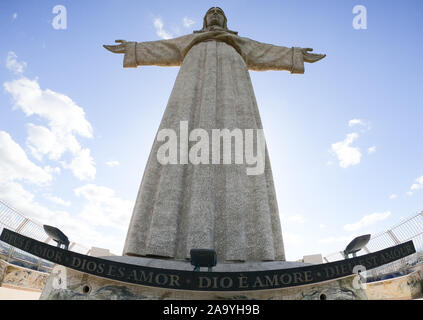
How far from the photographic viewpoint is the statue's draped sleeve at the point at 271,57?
21.8 feet

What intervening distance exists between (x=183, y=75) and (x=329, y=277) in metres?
4.61

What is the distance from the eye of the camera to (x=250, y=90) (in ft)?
18.4

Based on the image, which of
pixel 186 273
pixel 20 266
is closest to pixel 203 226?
pixel 186 273

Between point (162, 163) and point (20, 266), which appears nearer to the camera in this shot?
point (162, 163)

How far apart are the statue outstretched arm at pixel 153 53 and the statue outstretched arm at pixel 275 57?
168 centimetres

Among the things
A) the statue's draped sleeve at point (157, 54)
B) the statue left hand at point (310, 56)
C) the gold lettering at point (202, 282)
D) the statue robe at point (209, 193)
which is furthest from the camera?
the statue left hand at point (310, 56)

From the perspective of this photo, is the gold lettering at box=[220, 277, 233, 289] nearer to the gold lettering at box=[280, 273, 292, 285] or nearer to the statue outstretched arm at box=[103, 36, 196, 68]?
the gold lettering at box=[280, 273, 292, 285]

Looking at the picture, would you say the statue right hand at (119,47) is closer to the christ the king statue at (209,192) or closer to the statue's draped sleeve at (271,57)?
the christ the king statue at (209,192)

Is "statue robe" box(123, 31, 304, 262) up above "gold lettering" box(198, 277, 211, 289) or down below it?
above

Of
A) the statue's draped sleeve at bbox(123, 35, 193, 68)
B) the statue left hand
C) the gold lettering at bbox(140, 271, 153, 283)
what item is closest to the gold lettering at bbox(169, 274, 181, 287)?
the gold lettering at bbox(140, 271, 153, 283)

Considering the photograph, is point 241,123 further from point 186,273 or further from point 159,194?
point 186,273

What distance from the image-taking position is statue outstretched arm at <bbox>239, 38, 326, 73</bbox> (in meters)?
6.66

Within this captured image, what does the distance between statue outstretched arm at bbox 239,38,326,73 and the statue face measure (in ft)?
3.02

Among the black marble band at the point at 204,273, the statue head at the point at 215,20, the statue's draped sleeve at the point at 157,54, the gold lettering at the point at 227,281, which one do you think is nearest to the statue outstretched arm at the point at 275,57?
the statue head at the point at 215,20
